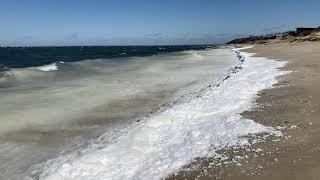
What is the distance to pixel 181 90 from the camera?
68.3ft

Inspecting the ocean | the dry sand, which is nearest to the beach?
the dry sand

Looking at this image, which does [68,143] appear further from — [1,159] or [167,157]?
[167,157]

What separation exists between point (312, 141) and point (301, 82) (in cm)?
975

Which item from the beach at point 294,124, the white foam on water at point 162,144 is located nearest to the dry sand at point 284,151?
the beach at point 294,124

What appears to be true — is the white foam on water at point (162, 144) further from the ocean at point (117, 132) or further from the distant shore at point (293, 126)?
the distant shore at point (293, 126)

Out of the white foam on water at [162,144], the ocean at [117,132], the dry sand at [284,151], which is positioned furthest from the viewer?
the ocean at [117,132]

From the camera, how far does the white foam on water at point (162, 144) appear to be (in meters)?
8.19

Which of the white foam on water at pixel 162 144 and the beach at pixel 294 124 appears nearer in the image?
the beach at pixel 294 124

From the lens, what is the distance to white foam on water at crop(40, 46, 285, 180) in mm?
8188

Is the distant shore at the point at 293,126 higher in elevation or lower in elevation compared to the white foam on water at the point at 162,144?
higher

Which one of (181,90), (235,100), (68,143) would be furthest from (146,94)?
(68,143)

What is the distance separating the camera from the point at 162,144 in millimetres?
9930

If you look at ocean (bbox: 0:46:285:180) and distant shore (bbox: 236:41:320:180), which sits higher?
distant shore (bbox: 236:41:320:180)

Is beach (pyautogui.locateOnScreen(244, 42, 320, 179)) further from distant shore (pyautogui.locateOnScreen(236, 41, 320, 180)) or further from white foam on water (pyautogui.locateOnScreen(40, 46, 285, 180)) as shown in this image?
white foam on water (pyautogui.locateOnScreen(40, 46, 285, 180))
